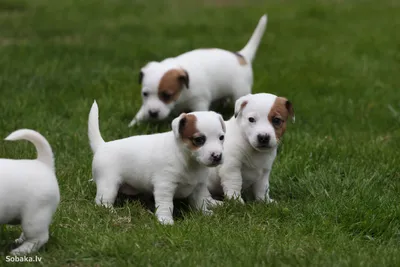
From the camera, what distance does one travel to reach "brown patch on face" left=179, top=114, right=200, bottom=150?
453 centimetres

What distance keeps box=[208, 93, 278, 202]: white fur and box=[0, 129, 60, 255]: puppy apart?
152 cm

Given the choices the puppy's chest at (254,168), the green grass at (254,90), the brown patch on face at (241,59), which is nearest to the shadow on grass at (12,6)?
the green grass at (254,90)

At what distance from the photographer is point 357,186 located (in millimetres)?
5172

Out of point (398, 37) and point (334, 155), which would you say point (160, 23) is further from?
point (334, 155)

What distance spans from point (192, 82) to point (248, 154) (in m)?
2.02

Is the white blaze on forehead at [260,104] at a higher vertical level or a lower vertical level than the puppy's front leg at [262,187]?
higher

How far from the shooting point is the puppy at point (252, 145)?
15.8ft

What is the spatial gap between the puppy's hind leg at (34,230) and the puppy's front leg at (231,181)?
1526 mm

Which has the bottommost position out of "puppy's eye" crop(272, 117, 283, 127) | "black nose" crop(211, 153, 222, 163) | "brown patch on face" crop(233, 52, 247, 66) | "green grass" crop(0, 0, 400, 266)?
"green grass" crop(0, 0, 400, 266)

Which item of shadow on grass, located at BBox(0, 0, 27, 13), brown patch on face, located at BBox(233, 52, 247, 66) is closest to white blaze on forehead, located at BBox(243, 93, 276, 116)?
brown patch on face, located at BBox(233, 52, 247, 66)

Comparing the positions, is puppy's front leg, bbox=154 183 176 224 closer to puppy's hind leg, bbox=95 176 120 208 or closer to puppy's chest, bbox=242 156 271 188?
puppy's hind leg, bbox=95 176 120 208

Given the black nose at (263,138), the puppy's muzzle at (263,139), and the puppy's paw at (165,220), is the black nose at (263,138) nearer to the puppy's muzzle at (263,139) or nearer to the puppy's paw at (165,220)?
the puppy's muzzle at (263,139)

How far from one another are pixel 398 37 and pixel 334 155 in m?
6.09

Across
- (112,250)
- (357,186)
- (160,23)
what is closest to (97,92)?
(357,186)
